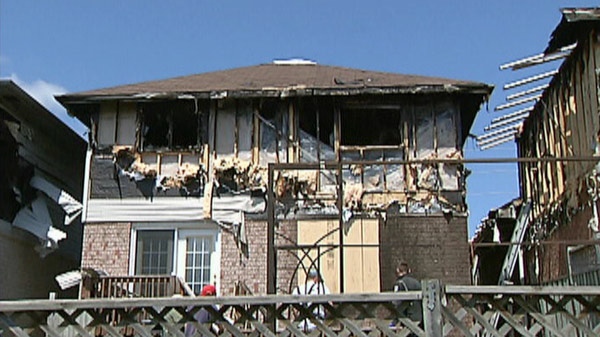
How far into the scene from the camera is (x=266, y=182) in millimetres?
13094

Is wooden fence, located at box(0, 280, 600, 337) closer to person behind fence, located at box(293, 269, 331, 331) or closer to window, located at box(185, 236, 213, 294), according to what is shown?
person behind fence, located at box(293, 269, 331, 331)

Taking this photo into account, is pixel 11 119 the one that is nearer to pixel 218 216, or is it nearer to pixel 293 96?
pixel 218 216

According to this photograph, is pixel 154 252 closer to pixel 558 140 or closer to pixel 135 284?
pixel 135 284

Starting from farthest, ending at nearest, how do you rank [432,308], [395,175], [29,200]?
[29,200] → [395,175] → [432,308]

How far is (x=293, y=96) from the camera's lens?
13.2 metres

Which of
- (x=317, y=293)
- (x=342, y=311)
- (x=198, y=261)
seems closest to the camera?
(x=342, y=311)

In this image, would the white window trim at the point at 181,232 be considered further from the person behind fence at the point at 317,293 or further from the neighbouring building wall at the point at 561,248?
the neighbouring building wall at the point at 561,248

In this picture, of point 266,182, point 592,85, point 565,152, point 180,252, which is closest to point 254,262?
point 180,252

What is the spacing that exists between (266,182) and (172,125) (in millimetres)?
2313

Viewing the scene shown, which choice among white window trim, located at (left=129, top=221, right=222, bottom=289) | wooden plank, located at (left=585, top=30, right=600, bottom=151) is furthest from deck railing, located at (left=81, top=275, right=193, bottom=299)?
wooden plank, located at (left=585, top=30, right=600, bottom=151)

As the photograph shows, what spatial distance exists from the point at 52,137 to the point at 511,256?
10.4m

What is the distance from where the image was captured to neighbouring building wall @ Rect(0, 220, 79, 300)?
1295 centimetres

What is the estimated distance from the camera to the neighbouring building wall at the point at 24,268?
42.5ft

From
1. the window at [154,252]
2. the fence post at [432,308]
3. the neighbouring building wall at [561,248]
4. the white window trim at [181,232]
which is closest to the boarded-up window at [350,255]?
the white window trim at [181,232]
